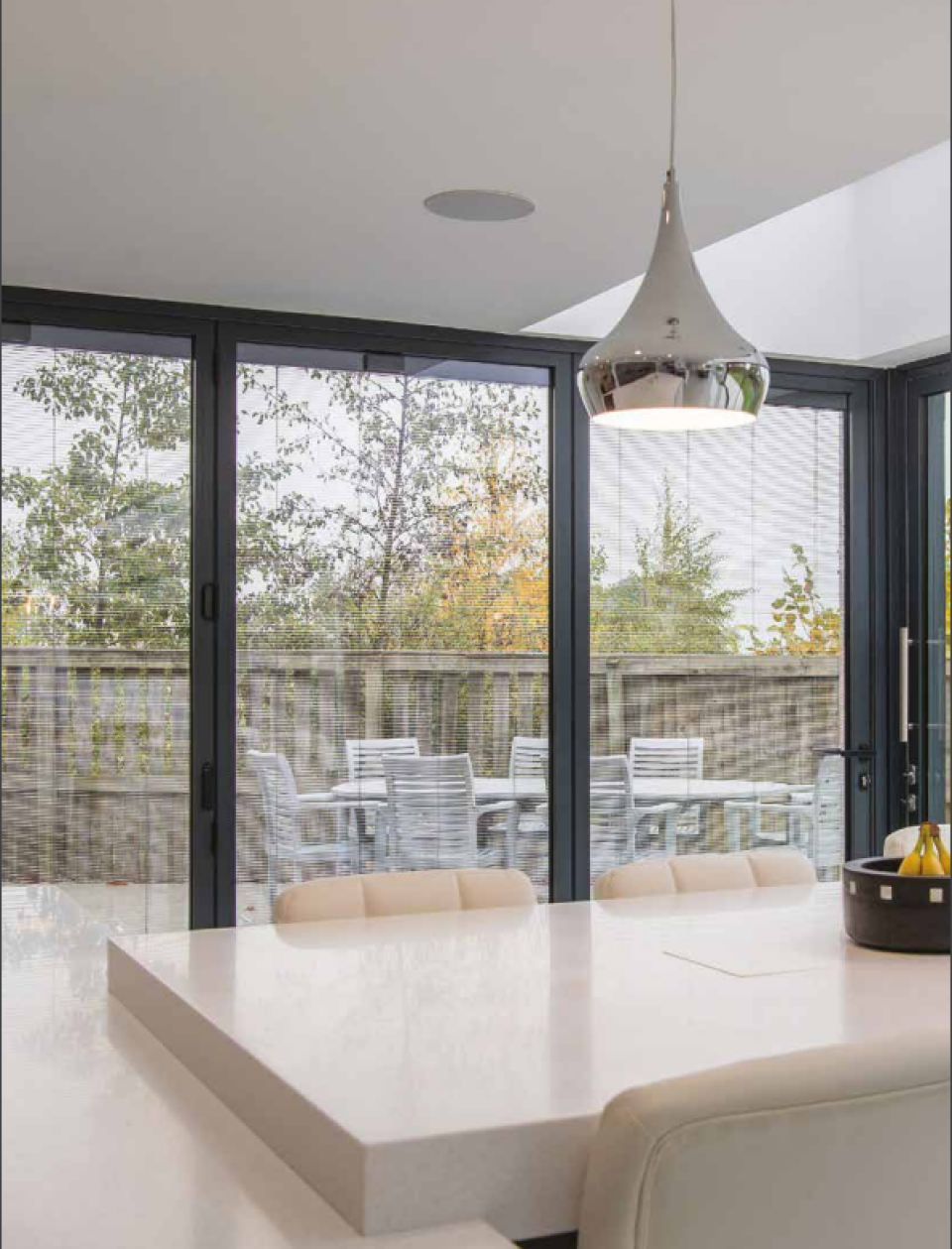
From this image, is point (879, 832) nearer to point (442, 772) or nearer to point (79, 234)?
point (442, 772)

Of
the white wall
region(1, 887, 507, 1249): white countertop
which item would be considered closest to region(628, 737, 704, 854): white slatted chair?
the white wall

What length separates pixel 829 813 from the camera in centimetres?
441

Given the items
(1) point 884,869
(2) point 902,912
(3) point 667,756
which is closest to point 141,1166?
(2) point 902,912

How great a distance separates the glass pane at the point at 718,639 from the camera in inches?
162

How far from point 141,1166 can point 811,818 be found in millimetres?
3373

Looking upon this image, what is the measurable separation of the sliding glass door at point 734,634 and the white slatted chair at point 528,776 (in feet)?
0.51

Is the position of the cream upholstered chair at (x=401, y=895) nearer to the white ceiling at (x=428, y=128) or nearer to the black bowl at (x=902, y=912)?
the black bowl at (x=902, y=912)

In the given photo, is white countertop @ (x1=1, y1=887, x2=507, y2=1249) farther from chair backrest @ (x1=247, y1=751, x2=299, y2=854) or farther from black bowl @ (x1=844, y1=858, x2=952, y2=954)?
chair backrest @ (x1=247, y1=751, x2=299, y2=854)

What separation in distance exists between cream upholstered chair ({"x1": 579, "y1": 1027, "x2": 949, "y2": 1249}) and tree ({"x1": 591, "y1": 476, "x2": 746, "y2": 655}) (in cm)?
302

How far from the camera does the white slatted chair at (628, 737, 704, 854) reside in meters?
4.14

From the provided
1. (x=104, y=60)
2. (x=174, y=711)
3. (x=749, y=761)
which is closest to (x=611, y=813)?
(x=749, y=761)

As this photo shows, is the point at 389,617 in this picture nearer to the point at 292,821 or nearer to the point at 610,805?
the point at 292,821

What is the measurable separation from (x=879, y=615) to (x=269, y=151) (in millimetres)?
2735

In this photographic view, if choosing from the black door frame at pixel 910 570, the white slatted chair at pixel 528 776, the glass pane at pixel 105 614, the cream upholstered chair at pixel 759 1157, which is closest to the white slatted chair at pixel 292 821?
the glass pane at pixel 105 614
